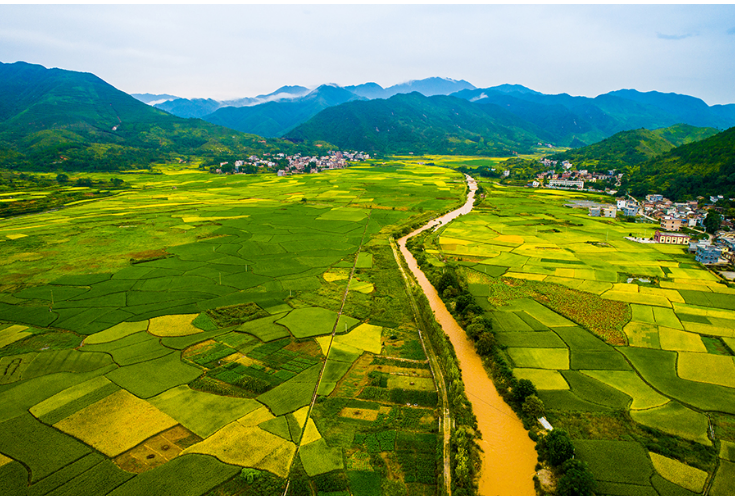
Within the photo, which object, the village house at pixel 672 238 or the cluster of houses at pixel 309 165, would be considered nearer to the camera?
the village house at pixel 672 238

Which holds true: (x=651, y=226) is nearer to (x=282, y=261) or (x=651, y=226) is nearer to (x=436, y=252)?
(x=436, y=252)

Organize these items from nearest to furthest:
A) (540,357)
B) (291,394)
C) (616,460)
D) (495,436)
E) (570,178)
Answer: (616,460) → (495,436) → (291,394) → (540,357) → (570,178)

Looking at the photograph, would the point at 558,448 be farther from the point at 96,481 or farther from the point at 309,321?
the point at 96,481

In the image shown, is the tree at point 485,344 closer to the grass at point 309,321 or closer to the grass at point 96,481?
the grass at point 309,321

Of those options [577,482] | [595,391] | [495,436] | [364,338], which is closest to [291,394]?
[364,338]

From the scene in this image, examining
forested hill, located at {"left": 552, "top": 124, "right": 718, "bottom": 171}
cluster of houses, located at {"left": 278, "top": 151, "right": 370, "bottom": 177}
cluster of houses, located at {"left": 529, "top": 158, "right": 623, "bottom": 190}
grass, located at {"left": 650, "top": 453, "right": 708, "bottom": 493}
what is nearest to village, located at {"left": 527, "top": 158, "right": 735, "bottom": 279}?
cluster of houses, located at {"left": 529, "top": 158, "right": 623, "bottom": 190}

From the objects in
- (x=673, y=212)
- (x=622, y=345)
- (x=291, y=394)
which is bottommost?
(x=291, y=394)

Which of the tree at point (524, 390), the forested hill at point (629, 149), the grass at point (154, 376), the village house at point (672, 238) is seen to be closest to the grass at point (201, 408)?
the grass at point (154, 376)
